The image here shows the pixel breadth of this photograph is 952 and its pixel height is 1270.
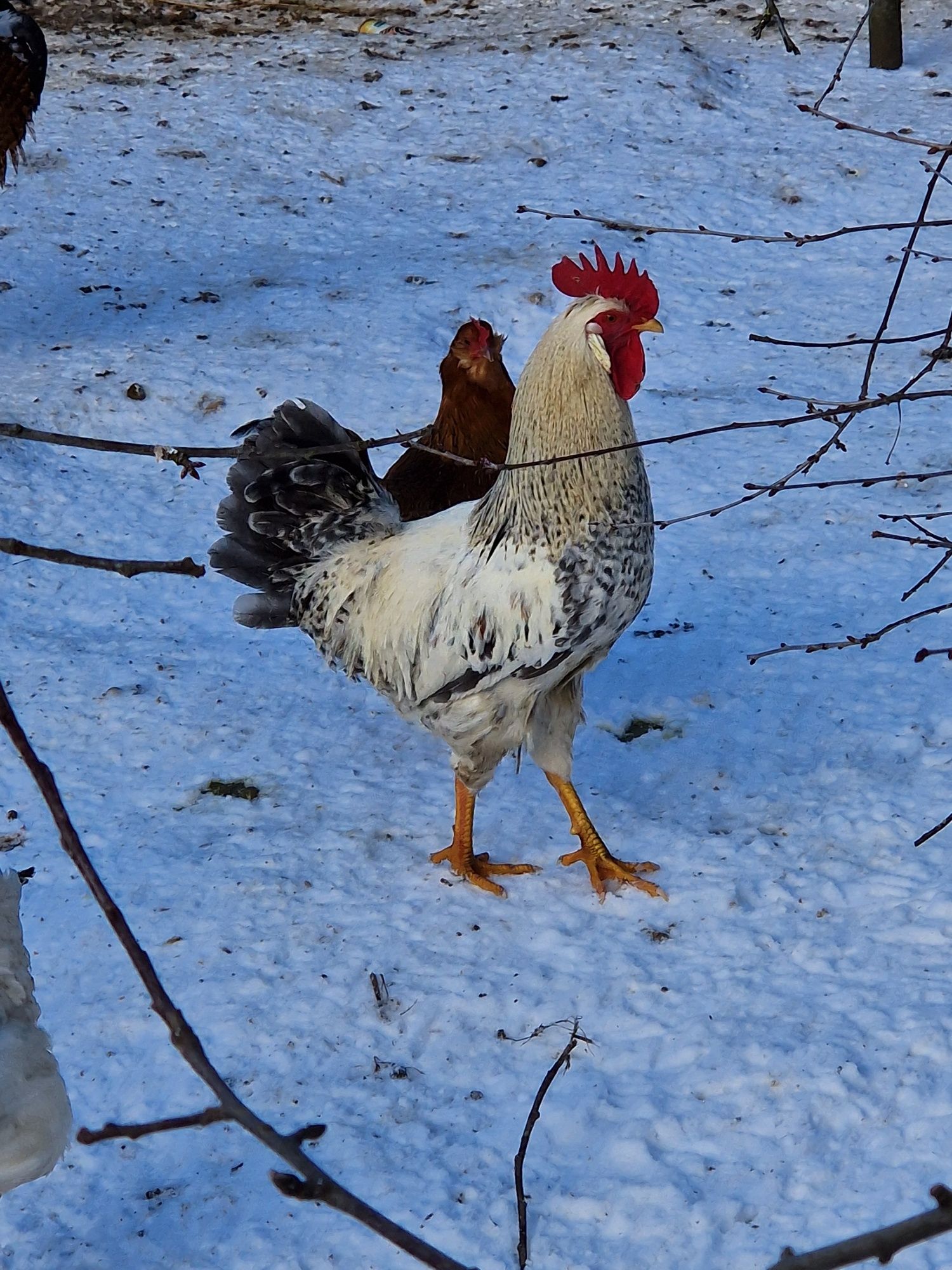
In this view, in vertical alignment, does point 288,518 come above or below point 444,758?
above

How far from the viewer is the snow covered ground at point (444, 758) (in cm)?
307

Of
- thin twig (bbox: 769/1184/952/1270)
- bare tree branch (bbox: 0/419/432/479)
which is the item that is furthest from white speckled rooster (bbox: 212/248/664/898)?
thin twig (bbox: 769/1184/952/1270)

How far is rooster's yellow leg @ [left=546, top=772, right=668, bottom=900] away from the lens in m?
4.02

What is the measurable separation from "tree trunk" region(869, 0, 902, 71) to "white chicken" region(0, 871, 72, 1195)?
971 centimetres

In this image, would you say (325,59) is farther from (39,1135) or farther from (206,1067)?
(206,1067)

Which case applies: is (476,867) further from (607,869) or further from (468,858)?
(607,869)

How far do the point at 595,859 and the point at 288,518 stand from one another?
1.48 m

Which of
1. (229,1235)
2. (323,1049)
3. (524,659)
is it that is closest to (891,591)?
(524,659)

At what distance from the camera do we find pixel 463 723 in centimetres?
390

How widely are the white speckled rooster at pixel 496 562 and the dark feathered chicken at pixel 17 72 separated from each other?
11.2ft

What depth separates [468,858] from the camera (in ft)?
13.6

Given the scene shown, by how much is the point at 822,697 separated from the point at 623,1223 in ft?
8.04

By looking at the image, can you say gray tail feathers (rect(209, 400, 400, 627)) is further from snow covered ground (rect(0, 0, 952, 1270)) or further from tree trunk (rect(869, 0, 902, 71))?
tree trunk (rect(869, 0, 902, 71))

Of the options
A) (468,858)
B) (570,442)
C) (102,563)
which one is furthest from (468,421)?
(102,563)
